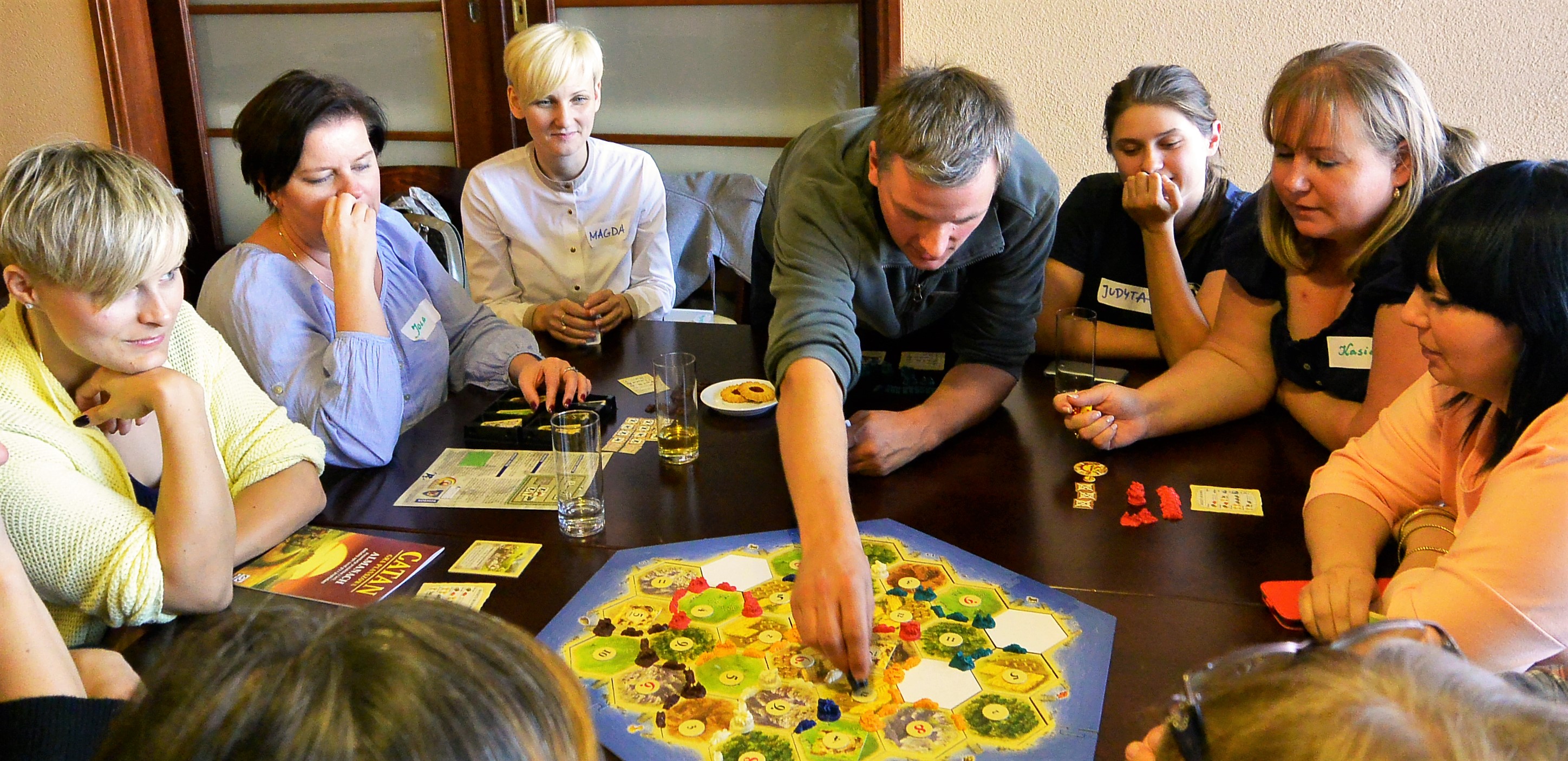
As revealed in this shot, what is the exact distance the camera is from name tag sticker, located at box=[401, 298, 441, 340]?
2.07m

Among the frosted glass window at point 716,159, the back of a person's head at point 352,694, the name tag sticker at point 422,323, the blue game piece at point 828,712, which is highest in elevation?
the back of a person's head at point 352,694

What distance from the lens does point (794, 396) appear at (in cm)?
155

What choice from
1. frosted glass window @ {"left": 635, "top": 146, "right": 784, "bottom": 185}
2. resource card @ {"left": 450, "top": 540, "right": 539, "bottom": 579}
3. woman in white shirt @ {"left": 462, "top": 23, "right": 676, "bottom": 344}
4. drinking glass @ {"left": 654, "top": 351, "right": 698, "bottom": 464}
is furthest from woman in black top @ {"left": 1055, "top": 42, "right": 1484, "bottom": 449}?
frosted glass window @ {"left": 635, "top": 146, "right": 784, "bottom": 185}

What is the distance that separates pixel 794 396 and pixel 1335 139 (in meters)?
0.98

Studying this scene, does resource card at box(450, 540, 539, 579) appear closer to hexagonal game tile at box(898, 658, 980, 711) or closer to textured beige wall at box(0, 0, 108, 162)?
hexagonal game tile at box(898, 658, 980, 711)

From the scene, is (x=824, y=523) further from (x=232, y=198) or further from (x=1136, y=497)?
(x=232, y=198)

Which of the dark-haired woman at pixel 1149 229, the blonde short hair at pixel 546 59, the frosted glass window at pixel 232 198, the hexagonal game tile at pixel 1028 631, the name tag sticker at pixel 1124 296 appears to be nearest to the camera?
the hexagonal game tile at pixel 1028 631

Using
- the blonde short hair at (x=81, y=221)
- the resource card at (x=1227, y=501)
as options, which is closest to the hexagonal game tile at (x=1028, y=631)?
the resource card at (x=1227, y=501)

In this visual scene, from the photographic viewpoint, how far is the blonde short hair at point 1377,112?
171cm

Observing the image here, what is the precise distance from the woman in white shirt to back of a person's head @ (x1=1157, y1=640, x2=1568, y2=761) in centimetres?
240

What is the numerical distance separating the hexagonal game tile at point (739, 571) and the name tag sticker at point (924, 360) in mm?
760

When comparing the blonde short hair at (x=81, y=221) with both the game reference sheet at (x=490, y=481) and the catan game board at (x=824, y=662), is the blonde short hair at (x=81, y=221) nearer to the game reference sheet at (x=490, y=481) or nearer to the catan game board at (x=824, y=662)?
the game reference sheet at (x=490, y=481)

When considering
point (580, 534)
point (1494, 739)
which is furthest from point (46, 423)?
point (1494, 739)

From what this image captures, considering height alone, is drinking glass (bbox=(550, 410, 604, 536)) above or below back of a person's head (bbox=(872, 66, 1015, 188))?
below
